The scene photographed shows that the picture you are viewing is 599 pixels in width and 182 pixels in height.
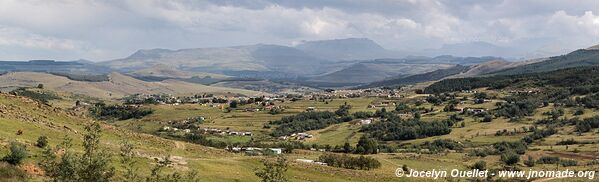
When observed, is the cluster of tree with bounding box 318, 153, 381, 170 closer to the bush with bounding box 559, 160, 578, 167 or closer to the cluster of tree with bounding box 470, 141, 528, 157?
the bush with bounding box 559, 160, 578, 167

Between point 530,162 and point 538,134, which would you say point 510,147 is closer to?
point 538,134

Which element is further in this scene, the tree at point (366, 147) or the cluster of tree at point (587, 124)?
the cluster of tree at point (587, 124)

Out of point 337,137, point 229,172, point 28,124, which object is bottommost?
point 337,137

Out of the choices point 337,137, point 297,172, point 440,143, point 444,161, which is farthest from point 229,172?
point 337,137

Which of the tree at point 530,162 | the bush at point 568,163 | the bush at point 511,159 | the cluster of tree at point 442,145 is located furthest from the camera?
the cluster of tree at point 442,145

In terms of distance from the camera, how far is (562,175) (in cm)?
8762

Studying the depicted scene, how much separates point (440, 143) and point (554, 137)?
35.3 metres

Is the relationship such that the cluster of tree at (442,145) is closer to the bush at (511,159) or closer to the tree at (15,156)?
the bush at (511,159)

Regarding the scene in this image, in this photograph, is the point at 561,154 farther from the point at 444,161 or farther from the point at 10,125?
the point at 10,125

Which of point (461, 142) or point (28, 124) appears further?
point (461, 142)

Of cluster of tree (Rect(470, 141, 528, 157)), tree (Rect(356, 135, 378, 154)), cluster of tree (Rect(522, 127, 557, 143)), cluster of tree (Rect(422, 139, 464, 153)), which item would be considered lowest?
cluster of tree (Rect(422, 139, 464, 153))

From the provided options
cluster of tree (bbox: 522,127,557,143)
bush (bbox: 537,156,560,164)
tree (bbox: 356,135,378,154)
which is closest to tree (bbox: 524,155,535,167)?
bush (bbox: 537,156,560,164)

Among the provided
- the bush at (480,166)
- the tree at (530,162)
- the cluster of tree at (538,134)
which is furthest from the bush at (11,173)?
the cluster of tree at (538,134)

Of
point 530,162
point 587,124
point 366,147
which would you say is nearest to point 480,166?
point 530,162
